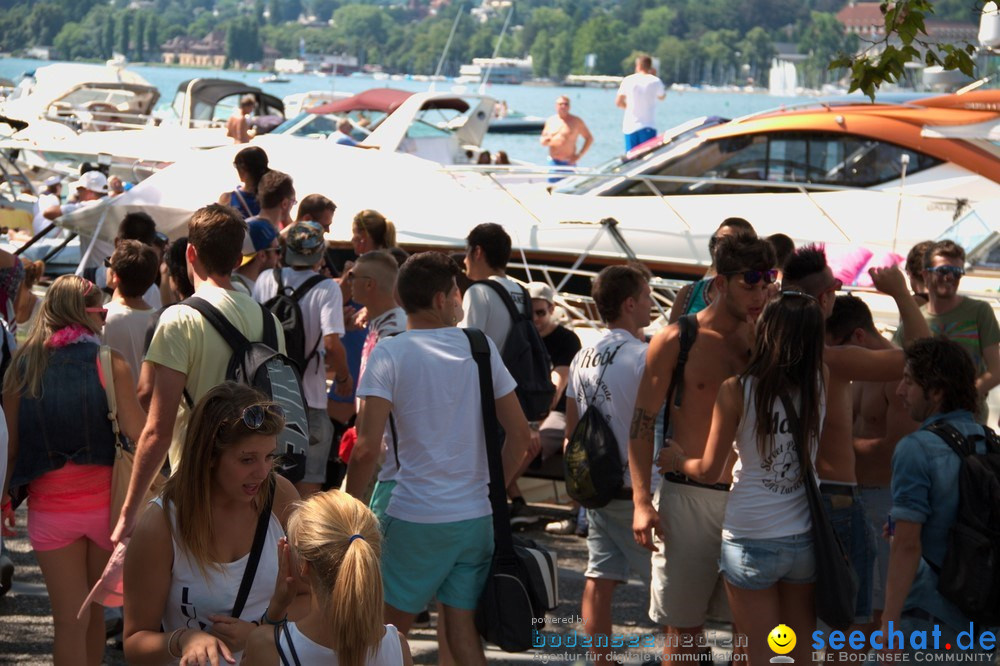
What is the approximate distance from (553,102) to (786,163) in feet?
342

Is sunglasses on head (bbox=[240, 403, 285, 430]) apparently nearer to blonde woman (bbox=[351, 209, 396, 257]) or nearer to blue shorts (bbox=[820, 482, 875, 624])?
blue shorts (bbox=[820, 482, 875, 624])

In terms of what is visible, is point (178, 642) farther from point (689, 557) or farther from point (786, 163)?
point (786, 163)

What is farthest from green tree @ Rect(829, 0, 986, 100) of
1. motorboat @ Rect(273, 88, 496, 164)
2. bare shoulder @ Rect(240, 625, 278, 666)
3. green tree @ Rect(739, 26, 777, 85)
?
green tree @ Rect(739, 26, 777, 85)

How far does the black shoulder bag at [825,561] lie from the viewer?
4.43 metres

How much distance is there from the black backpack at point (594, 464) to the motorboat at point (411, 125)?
10.5 m

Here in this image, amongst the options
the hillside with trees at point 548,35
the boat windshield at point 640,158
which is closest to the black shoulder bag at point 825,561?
the boat windshield at point 640,158

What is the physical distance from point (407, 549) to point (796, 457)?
4.61ft

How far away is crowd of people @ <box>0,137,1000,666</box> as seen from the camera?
12.0 ft

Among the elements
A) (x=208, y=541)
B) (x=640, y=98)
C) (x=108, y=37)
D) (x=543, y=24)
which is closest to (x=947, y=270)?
(x=208, y=541)

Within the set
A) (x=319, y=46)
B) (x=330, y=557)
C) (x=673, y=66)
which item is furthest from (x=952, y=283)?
(x=319, y=46)

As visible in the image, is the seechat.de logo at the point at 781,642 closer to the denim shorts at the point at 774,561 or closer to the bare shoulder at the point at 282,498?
the denim shorts at the point at 774,561

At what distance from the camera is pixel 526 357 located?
21.4ft

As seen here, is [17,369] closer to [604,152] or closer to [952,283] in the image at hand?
[952,283]

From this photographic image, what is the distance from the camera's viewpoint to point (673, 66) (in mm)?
136500
